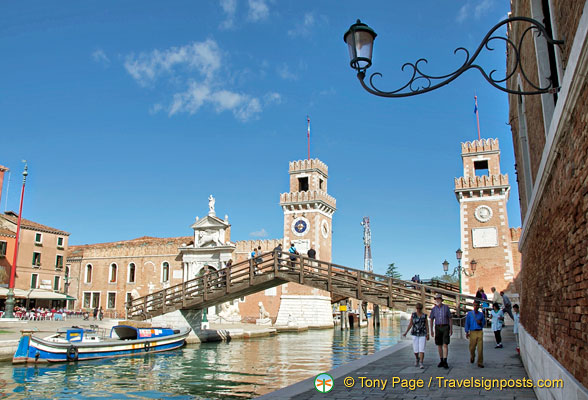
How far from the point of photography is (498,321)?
13.5 m

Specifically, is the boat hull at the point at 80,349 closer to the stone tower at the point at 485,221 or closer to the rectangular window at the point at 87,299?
the stone tower at the point at 485,221

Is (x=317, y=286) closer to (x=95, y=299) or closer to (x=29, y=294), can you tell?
(x=29, y=294)

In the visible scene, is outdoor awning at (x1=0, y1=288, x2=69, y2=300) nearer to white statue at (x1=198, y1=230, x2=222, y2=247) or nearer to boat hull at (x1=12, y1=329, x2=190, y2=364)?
white statue at (x1=198, y1=230, x2=222, y2=247)

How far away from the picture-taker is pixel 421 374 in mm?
9000

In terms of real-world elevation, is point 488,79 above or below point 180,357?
above

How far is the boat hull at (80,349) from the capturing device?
1445 centimetres

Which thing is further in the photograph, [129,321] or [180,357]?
[129,321]

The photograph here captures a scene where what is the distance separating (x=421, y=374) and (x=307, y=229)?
2991 centimetres

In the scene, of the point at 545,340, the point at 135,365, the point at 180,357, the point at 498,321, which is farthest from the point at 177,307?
the point at 545,340

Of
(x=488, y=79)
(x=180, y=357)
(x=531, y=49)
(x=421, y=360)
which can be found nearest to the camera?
(x=488, y=79)

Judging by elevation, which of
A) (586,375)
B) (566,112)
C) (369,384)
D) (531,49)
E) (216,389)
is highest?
(531,49)

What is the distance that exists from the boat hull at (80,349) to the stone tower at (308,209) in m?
20.5

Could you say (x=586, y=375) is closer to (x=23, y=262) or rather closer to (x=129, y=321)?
(x=129, y=321)

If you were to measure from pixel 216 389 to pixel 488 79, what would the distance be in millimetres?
9455
